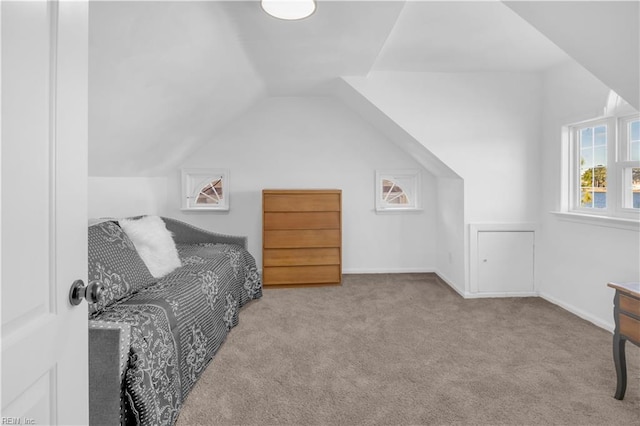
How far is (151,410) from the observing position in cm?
145

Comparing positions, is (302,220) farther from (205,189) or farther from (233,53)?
(233,53)

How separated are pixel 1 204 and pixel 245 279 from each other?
2934 millimetres

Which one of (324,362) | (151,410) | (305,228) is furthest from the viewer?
(305,228)

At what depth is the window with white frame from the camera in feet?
8.94

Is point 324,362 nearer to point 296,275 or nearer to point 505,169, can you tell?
point 296,275

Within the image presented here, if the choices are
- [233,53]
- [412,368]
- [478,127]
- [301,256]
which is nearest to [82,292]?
[412,368]

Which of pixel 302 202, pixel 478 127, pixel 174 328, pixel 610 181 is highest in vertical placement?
pixel 478 127

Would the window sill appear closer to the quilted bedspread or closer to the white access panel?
the white access panel

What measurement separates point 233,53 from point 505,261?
3109mm

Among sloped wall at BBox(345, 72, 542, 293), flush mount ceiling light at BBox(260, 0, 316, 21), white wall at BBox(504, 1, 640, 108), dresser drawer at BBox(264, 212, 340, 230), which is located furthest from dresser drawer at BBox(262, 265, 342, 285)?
white wall at BBox(504, 1, 640, 108)

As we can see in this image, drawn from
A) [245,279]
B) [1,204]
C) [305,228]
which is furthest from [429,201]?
[1,204]

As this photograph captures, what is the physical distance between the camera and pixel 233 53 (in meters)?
2.77

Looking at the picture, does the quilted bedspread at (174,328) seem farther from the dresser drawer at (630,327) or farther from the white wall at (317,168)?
the dresser drawer at (630,327)

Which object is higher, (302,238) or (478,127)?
(478,127)
